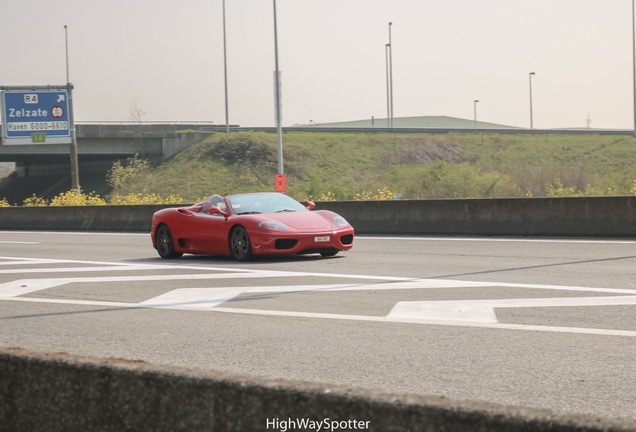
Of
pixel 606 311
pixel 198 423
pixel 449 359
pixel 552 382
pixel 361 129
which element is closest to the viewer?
pixel 198 423

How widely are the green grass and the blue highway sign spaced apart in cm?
1928

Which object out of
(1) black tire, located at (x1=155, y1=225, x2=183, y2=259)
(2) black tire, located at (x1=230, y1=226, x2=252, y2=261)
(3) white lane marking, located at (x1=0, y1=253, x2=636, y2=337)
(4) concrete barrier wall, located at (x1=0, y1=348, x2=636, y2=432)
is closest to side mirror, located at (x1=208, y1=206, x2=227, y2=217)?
(2) black tire, located at (x1=230, y1=226, x2=252, y2=261)

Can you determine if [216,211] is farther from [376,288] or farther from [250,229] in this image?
[376,288]

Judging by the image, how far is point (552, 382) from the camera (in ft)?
20.7

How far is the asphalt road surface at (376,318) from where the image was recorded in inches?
260

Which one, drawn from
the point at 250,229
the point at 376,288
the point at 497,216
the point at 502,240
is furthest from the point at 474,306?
the point at 497,216

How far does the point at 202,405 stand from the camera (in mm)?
3133

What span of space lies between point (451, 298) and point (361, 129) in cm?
7566

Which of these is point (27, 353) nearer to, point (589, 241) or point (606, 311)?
point (606, 311)

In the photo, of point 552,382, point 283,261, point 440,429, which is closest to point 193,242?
point 283,261

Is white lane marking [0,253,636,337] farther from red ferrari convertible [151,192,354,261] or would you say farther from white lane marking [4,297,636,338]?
red ferrari convertible [151,192,354,261]

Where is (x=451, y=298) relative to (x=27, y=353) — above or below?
below

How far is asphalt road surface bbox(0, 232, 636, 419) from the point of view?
260 inches

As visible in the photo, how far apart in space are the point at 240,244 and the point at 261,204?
116 centimetres
